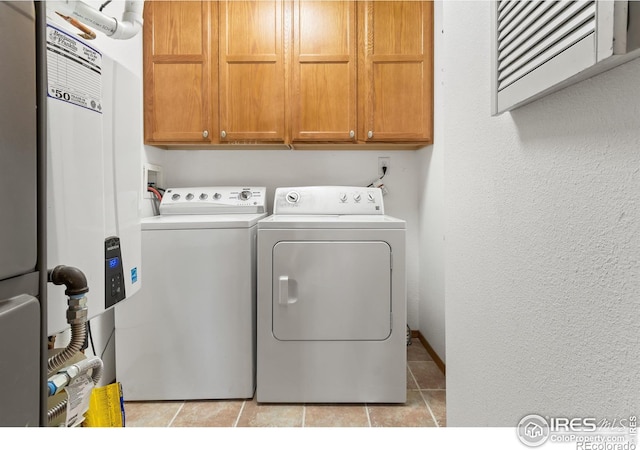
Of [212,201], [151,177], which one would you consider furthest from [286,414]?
[151,177]

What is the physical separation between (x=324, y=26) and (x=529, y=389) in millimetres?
2307

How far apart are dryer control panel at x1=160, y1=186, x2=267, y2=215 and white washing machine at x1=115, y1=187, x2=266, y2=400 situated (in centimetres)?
59

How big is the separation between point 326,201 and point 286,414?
1280mm

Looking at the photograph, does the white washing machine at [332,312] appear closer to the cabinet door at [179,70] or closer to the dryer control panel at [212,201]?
the dryer control panel at [212,201]

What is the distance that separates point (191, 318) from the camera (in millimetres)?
1890

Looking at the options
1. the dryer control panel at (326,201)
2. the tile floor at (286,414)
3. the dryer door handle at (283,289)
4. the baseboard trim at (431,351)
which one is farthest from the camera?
the dryer control panel at (326,201)

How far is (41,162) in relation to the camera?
1.74 feet

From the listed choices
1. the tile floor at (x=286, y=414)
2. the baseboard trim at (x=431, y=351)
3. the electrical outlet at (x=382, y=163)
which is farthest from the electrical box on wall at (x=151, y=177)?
the baseboard trim at (x=431, y=351)

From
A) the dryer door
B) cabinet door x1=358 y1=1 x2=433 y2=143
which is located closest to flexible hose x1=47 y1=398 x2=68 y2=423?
the dryer door

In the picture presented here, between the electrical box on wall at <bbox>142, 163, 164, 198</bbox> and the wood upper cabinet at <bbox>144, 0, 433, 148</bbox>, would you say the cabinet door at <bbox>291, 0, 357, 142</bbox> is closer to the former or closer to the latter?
the wood upper cabinet at <bbox>144, 0, 433, 148</bbox>

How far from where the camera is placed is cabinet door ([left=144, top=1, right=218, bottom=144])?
2367 mm

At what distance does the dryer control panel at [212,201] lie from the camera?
2482 millimetres

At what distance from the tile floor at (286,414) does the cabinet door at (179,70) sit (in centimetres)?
155

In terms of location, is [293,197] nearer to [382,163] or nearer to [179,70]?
[382,163]
